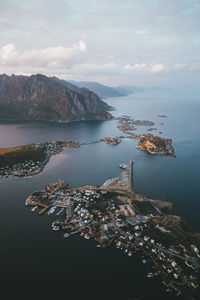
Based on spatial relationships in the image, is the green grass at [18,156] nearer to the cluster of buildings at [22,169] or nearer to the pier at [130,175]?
the cluster of buildings at [22,169]

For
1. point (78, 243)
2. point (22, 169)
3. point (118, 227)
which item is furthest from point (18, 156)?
point (118, 227)

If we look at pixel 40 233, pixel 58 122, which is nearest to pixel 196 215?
pixel 40 233

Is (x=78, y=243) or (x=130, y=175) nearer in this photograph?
(x=78, y=243)

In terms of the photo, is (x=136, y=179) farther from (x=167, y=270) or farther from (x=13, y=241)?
(x=13, y=241)

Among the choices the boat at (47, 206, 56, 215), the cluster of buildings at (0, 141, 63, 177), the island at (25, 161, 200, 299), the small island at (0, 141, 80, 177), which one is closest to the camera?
the island at (25, 161, 200, 299)

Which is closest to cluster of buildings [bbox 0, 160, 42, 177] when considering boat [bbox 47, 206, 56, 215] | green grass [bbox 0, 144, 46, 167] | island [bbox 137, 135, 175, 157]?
green grass [bbox 0, 144, 46, 167]

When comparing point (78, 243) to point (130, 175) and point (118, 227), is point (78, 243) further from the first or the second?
point (130, 175)

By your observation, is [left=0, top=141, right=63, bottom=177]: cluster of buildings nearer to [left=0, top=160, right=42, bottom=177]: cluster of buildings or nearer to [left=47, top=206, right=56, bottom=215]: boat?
[left=0, top=160, right=42, bottom=177]: cluster of buildings

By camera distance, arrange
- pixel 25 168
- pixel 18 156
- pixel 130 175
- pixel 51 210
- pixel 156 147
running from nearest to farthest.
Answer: pixel 51 210, pixel 130 175, pixel 25 168, pixel 18 156, pixel 156 147
